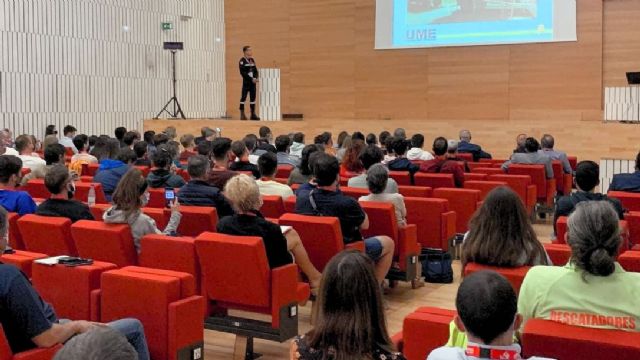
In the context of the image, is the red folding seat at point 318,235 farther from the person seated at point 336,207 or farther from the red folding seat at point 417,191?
the red folding seat at point 417,191

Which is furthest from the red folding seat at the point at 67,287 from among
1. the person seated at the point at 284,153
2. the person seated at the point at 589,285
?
the person seated at the point at 284,153

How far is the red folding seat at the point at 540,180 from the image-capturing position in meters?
10.2

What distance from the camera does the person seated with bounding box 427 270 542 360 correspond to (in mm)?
2262

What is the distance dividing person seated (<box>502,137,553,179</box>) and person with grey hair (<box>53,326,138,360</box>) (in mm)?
9303

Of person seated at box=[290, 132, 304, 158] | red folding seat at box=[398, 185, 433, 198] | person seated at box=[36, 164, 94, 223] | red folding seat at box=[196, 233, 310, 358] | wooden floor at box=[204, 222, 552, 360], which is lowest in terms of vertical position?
wooden floor at box=[204, 222, 552, 360]

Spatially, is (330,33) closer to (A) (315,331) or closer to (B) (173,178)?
(B) (173,178)

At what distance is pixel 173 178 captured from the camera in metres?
7.77

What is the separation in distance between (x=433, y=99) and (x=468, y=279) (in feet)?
51.8

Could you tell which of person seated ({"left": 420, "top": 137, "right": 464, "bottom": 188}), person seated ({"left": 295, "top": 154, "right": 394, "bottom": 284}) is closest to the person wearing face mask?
person seated ({"left": 295, "top": 154, "right": 394, "bottom": 284})

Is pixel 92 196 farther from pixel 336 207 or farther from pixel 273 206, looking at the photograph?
pixel 336 207

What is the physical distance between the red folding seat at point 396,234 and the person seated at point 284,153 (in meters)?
3.54

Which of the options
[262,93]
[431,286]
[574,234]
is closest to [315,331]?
[574,234]

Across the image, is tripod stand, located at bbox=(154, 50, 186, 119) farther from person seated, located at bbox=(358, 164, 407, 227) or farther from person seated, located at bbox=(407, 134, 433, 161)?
person seated, located at bbox=(358, 164, 407, 227)

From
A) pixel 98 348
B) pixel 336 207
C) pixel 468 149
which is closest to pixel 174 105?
pixel 468 149
